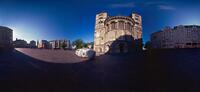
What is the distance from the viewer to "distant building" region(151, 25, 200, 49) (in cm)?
305

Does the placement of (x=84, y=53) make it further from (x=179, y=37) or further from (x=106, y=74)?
(x=179, y=37)

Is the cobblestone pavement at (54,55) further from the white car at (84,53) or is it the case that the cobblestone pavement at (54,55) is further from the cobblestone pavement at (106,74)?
the white car at (84,53)

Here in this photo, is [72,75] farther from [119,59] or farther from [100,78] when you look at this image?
[119,59]

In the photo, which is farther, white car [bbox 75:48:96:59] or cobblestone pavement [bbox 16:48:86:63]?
white car [bbox 75:48:96:59]

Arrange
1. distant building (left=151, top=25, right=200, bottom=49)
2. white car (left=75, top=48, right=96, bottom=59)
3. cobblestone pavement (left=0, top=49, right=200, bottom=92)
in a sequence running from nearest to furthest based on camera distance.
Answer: distant building (left=151, top=25, right=200, bottom=49) < cobblestone pavement (left=0, top=49, right=200, bottom=92) < white car (left=75, top=48, right=96, bottom=59)

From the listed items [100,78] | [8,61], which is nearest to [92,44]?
[100,78]

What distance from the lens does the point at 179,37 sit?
10.3ft

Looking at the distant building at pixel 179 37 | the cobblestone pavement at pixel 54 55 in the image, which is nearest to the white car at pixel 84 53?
the cobblestone pavement at pixel 54 55

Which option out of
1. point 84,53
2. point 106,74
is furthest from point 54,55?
point 106,74

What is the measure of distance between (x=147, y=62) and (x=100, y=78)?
1845mm

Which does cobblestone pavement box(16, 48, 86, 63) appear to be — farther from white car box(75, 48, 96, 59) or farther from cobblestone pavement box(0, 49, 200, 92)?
white car box(75, 48, 96, 59)

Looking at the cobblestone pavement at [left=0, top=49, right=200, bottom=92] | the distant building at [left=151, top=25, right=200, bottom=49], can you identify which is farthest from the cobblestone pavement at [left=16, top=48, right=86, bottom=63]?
the distant building at [left=151, top=25, right=200, bottom=49]

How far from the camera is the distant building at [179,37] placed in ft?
10.0

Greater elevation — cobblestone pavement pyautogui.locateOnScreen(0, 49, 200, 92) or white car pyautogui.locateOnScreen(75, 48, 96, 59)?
white car pyautogui.locateOnScreen(75, 48, 96, 59)
